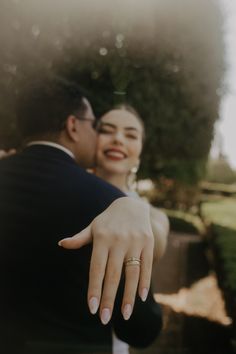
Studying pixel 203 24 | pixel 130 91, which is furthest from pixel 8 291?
pixel 203 24

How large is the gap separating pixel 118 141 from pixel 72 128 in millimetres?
995

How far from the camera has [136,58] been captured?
10.9 meters

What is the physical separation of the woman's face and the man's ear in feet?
2.71

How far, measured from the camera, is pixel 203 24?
12797 millimetres

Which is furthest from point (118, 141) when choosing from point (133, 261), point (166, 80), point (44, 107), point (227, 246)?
point (166, 80)

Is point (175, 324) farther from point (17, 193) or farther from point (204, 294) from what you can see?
point (17, 193)

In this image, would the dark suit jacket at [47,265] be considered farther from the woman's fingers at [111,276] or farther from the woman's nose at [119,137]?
the woman's nose at [119,137]

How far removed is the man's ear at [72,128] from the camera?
269cm

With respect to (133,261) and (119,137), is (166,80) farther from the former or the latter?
(133,261)

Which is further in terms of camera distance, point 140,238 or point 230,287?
point 230,287

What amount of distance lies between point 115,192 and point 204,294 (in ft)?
24.0

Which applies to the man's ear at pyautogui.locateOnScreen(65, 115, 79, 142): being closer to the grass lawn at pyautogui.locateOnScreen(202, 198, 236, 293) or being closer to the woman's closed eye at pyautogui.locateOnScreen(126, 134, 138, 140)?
the woman's closed eye at pyautogui.locateOnScreen(126, 134, 138, 140)

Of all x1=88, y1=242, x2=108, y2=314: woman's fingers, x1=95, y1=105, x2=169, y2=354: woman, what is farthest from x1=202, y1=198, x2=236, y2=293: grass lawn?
x1=88, y1=242, x2=108, y2=314: woman's fingers

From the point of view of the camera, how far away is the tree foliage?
6250 mm
